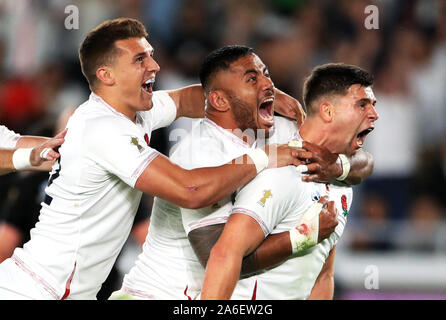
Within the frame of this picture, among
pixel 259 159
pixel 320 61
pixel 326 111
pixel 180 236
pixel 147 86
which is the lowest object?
pixel 180 236

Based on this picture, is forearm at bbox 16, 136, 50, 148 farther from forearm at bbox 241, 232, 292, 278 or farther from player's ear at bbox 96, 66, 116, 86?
forearm at bbox 241, 232, 292, 278

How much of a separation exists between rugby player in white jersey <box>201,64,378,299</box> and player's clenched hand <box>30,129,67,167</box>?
3.03ft

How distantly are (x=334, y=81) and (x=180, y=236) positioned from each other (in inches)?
44.0

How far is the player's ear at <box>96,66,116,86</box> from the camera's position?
370 cm

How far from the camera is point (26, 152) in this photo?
12.5 ft

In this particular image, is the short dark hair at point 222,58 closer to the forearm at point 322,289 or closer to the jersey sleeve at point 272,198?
the jersey sleeve at point 272,198

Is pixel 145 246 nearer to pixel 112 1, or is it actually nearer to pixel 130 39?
pixel 130 39

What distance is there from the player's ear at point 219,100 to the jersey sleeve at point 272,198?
0.51 meters

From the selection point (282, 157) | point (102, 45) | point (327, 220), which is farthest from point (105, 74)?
point (327, 220)

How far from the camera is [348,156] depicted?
388 cm

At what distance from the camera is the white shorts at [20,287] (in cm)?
352

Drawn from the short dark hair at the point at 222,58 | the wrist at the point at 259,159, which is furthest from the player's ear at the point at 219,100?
the wrist at the point at 259,159

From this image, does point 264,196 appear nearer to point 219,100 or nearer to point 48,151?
point 219,100
